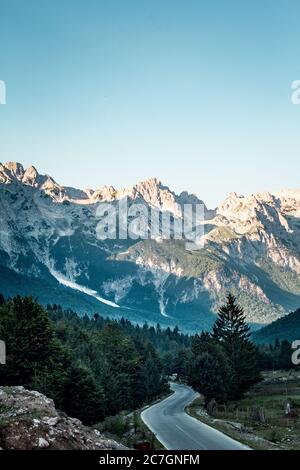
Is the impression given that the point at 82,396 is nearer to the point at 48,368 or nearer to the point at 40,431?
the point at 48,368

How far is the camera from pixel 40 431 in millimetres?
25859

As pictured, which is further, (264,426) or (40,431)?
(264,426)

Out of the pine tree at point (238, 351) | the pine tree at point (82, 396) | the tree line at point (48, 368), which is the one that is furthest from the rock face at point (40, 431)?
the pine tree at point (238, 351)

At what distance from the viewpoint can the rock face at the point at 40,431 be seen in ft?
81.9

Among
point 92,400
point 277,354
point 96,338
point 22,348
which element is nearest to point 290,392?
point 96,338

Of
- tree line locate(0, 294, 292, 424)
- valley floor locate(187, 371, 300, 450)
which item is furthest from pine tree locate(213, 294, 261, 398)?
valley floor locate(187, 371, 300, 450)

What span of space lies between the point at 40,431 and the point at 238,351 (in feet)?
298

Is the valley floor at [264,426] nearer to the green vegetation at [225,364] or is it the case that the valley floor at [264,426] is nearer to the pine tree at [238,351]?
the green vegetation at [225,364]

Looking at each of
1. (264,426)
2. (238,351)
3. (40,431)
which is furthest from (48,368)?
(238,351)

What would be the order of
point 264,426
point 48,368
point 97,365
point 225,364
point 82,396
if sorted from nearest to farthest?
point 264,426, point 48,368, point 82,396, point 225,364, point 97,365

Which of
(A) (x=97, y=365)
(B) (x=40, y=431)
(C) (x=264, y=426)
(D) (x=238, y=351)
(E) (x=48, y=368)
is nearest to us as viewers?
(B) (x=40, y=431)

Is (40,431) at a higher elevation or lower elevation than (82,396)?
higher

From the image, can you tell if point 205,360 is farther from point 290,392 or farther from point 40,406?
point 40,406

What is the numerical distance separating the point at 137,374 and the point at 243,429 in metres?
72.5
